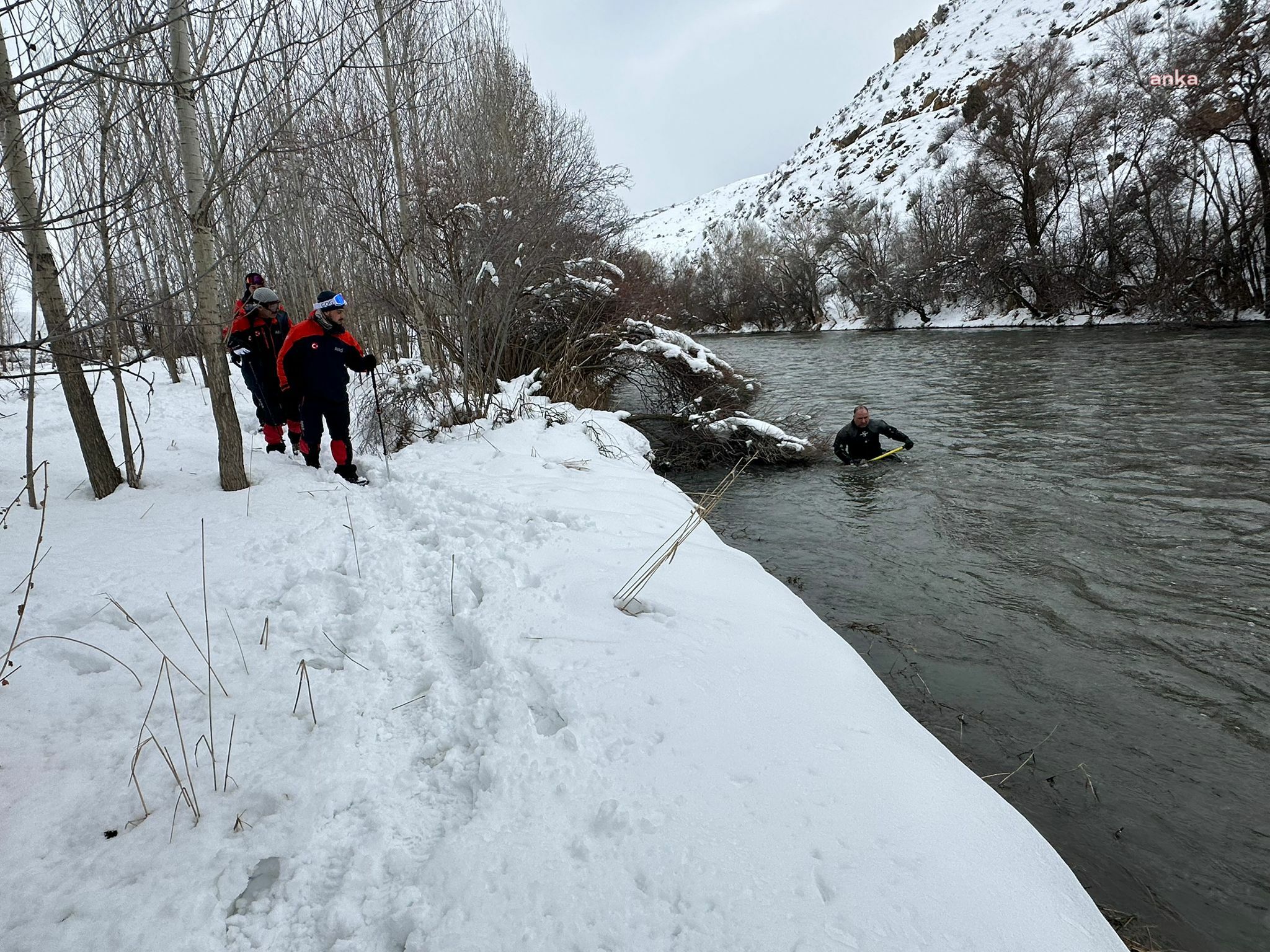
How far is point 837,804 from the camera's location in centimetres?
189

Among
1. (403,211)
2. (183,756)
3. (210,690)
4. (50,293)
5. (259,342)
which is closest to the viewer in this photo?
(183,756)

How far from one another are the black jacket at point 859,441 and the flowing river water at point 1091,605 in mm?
299

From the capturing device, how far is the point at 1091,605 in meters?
4.57

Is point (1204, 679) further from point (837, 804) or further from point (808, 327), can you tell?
point (808, 327)

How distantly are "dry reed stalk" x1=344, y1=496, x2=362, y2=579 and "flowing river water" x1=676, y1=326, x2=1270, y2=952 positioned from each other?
338 centimetres

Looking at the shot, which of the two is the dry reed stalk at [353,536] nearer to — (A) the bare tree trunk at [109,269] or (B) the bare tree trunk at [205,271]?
(B) the bare tree trunk at [205,271]

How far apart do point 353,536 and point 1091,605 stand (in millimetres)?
5416

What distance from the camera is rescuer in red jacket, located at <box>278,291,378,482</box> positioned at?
5.50 m

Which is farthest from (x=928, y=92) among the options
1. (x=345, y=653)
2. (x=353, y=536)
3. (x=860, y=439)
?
(x=345, y=653)

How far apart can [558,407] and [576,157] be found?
8.48 meters

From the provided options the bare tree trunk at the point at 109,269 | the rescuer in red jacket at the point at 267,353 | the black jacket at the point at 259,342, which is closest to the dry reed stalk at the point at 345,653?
the bare tree trunk at the point at 109,269

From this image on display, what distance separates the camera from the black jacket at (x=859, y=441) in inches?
360

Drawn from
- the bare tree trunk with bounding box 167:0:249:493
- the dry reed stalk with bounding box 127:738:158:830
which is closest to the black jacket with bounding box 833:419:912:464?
the bare tree trunk with bounding box 167:0:249:493

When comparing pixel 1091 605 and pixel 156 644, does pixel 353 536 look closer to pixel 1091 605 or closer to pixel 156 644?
pixel 156 644
